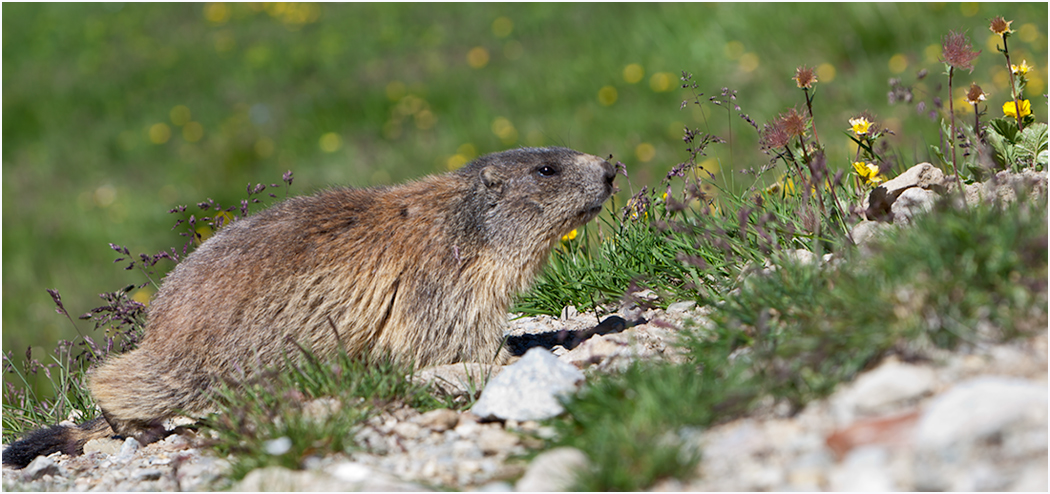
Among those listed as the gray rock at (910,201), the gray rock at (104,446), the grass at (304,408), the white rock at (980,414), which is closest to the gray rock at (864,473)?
the white rock at (980,414)

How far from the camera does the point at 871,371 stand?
2.70 m

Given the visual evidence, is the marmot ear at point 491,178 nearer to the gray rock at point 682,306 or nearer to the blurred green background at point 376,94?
the gray rock at point 682,306

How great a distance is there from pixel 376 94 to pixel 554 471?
33.4ft

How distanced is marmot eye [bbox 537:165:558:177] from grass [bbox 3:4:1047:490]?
1.66 ft

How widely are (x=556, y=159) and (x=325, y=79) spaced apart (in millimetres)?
8948

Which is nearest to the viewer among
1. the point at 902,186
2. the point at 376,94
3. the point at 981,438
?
the point at 981,438

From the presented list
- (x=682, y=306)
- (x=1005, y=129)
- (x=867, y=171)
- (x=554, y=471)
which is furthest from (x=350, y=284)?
(x=1005, y=129)

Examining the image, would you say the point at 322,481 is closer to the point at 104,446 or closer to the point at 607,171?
the point at 104,446

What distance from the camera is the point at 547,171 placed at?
15.7ft

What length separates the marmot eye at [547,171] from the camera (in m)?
4.77

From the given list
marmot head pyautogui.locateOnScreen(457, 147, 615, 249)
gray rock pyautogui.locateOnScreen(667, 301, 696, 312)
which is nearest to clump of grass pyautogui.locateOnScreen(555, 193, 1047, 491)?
gray rock pyautogui.locateOnScreen(667, 301, 696, 312)

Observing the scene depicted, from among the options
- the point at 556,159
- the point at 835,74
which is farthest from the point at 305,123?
the point at 556,159

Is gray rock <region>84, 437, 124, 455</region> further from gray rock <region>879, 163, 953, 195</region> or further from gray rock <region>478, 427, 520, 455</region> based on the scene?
gray rock <region>879, 163, 953, 195</region>

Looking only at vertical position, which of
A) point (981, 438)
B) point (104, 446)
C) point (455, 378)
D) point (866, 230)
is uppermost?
point (866, 230)
